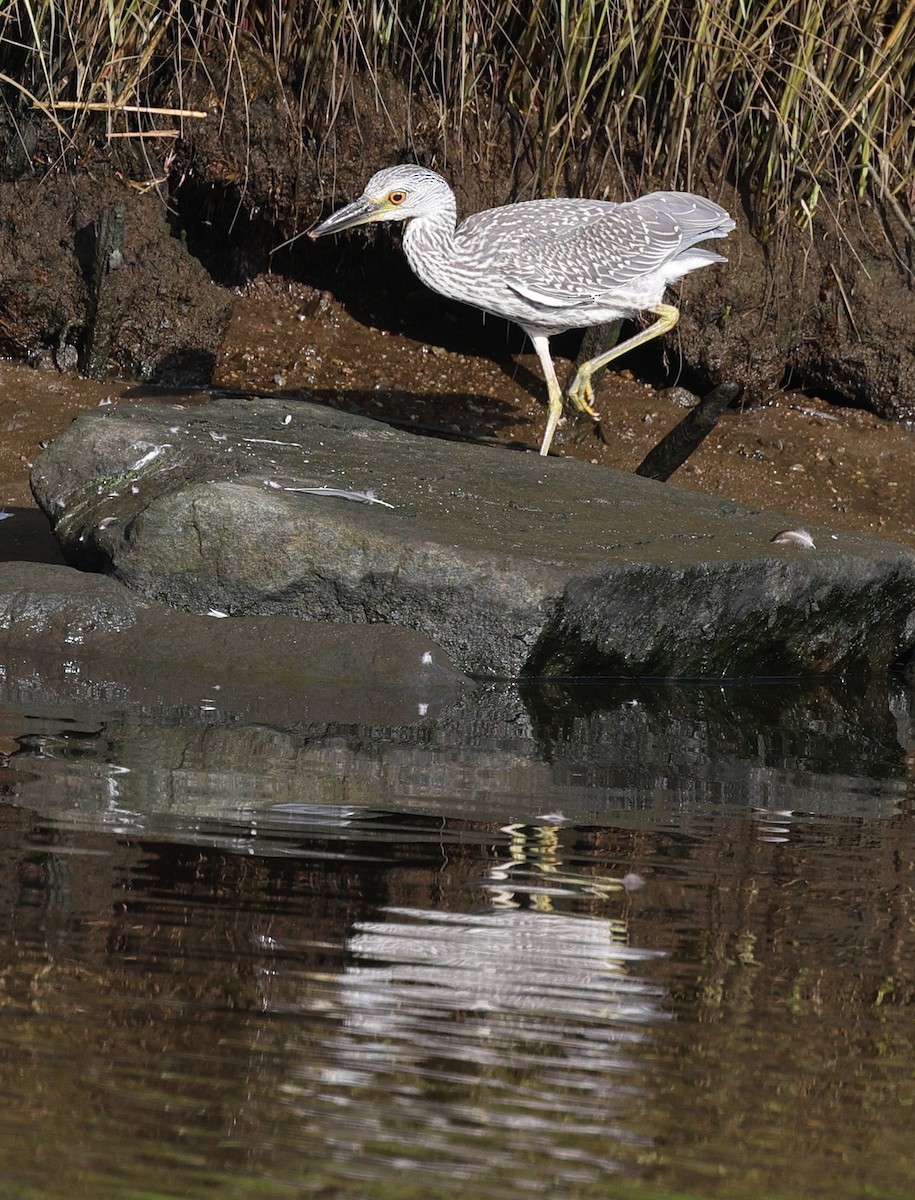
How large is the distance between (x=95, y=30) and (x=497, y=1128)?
775 centimetres

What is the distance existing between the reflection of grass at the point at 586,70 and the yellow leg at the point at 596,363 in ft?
5.51

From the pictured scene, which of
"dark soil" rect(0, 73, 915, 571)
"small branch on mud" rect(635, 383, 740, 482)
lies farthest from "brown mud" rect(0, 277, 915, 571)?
"small branch on mud" rect(635, 383, 740, 482)

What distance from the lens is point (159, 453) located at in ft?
20.3

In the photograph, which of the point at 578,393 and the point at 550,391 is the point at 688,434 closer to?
the point at 578,393

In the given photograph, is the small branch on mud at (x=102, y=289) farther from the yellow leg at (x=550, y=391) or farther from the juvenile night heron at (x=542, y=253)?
the yellow leg at (x=550, y=391)

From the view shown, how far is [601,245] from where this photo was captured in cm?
741

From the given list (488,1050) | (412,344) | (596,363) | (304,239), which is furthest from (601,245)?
(488,1050)

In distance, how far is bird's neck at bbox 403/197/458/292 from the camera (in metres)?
7.33

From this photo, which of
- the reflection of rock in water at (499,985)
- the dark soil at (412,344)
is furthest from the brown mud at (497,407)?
the reflection of rock in water at (499,985)

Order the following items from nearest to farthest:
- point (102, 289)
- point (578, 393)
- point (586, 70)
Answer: point (578, 393)
point (586, 70)
point (102, 289)

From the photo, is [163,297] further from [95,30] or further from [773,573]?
A: [773,573]

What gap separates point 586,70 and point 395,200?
182 centimetres

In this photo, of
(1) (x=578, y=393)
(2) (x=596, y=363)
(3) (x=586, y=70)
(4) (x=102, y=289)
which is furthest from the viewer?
(4) (x=102, y=289)

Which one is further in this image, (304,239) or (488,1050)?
(304,239)
